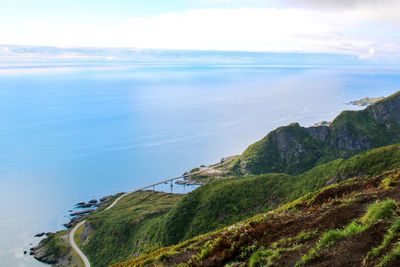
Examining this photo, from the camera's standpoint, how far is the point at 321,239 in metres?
12.1

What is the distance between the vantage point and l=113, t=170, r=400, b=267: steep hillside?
10.4m

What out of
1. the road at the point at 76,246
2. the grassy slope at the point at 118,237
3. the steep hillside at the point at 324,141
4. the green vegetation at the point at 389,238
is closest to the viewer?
the green vegetation at the point at 389,238

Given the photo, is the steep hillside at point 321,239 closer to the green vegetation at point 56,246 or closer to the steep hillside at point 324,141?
the green vegetation at point 56,246

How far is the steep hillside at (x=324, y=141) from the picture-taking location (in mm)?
119938

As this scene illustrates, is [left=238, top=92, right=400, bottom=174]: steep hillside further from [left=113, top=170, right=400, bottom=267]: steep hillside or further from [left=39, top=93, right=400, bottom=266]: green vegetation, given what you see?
[left=113, top=170, right=400, bottom=267]: steep hillside

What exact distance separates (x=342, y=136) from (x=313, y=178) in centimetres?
6901

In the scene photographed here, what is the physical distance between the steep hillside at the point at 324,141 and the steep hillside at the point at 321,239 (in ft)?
348

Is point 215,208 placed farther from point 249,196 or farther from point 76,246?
point 76,246

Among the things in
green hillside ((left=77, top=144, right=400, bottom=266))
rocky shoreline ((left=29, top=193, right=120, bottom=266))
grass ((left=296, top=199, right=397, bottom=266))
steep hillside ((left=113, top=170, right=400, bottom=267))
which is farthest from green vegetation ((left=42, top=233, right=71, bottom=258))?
grass ((left=296, top=199, right=397, bottom=266))

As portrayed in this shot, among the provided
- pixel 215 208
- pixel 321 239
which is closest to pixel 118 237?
pixel 215 208

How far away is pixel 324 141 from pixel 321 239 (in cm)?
12368

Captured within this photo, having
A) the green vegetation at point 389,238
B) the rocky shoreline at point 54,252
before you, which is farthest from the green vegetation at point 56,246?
the green vegetation at point 389,238

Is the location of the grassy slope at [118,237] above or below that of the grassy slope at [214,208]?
below

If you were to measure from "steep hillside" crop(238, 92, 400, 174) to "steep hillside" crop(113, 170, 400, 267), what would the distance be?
10617 centimetres
